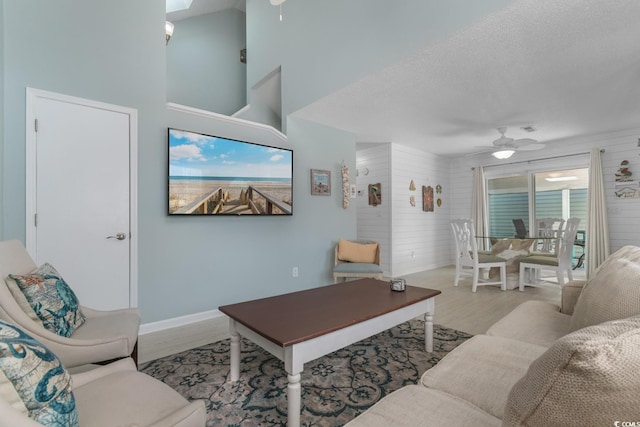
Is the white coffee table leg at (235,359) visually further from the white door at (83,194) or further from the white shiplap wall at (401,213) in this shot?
the white shiplap wall at (401,213)

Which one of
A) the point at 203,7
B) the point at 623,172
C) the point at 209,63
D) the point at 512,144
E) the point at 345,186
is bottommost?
the point at 345,186

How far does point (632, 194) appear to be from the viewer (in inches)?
180

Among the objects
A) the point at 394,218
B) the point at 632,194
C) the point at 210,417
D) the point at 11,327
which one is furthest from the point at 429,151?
the point at 11,327

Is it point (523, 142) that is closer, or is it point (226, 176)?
point (226, 176)

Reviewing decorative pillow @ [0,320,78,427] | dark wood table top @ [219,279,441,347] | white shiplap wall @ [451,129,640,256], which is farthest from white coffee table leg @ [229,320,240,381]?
white shiplap wall @ [451,129,640,256]

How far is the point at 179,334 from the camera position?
110 inches

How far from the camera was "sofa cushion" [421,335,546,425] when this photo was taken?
1.09m

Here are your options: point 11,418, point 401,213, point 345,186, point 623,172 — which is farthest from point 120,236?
point 623,172

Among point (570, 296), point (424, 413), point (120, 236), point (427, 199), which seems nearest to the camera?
point (424, 413)

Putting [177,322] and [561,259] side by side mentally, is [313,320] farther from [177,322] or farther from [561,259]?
[561,259]

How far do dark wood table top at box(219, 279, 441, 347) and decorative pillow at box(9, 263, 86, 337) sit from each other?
79cm

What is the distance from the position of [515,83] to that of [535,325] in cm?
255

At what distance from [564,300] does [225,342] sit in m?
2.55

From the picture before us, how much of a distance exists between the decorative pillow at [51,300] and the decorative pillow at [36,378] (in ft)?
2.80
